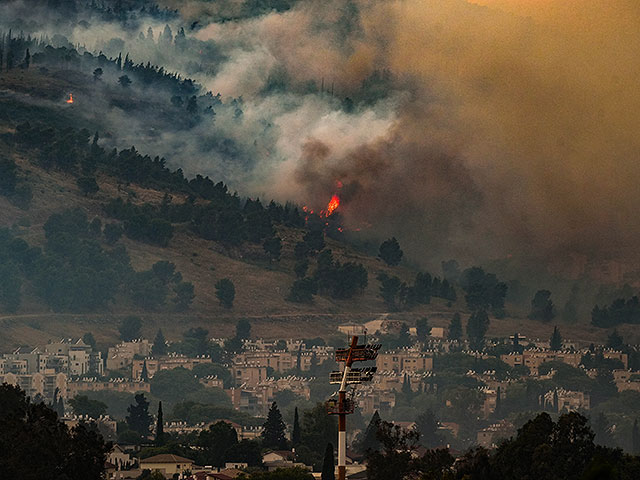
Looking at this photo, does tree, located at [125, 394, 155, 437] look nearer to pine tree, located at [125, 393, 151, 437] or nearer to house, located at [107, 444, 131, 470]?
pine tree, located at [125, 393, 151, 437]

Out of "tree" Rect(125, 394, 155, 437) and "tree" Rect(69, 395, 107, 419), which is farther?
"tree" Rect(69, 395, 107, 419)

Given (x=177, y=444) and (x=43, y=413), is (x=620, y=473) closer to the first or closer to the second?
(x=43, y=413)

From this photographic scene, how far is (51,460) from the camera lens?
286 ft

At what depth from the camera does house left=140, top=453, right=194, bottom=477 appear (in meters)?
138

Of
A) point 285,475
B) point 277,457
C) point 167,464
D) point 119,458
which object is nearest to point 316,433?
point 277,457

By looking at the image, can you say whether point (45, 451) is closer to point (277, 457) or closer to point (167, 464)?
point (167, 464)

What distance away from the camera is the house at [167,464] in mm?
138000

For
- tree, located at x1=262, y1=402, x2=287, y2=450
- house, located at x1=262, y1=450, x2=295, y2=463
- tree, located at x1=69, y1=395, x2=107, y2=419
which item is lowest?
house, located at x1=262, y1=450, x2=295, y2=463

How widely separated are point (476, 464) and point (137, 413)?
99.2 metres

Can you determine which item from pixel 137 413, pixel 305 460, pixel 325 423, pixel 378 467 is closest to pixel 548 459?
pixel 378 467

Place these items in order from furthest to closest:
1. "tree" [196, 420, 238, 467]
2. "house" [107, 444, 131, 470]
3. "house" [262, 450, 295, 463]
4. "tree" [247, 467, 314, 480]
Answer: "house" [262, 450, 295, 463]
"tree" [196, 420, 238, 467]
"house" [107, 444, 131, 470]
"tree" [247, 467, 314, 480]

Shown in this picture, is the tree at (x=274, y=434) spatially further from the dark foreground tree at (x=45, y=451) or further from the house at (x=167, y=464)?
the dark foreground tree at (x=45, y=451)

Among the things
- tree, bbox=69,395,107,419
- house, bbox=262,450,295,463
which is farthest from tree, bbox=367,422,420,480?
tree, bbox=69,395,107,419

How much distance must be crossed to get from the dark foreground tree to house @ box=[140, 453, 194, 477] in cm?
4528
